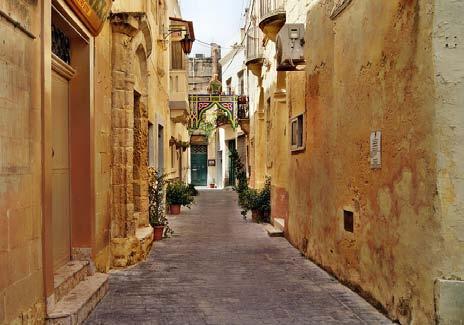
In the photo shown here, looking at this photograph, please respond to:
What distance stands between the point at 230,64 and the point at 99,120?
94.1 feet

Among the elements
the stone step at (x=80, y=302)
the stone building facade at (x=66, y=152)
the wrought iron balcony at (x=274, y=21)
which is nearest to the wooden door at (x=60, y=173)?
the stone building facade at (x=66, y=152)

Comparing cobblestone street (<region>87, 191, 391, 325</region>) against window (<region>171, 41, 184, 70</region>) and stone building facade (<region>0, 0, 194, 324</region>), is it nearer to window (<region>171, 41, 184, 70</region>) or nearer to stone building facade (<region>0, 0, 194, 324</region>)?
stone building facade (<region>0, 0, 194, 324</region>)

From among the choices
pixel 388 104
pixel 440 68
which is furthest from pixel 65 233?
pixel 440 68

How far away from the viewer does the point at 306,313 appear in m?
5.20

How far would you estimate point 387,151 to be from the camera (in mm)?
5016

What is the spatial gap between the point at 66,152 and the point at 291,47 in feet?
13.1

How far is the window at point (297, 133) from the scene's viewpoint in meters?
8.83

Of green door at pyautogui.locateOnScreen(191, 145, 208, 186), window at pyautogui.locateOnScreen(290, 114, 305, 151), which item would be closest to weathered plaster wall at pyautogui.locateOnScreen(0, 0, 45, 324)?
window at pyautogui.locateOnScreen(290, 114, 305, 151)

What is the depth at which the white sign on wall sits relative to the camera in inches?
204

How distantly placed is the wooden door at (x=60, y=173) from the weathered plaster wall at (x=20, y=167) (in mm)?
1244

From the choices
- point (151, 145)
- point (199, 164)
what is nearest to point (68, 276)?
point (151, 145)

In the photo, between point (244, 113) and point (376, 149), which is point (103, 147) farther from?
point (244, 113)

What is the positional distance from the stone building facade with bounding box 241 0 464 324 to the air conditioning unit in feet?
0.48

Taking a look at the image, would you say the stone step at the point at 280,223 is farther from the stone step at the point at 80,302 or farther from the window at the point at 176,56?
the window at the point at 176,56
